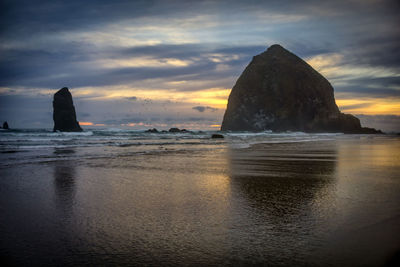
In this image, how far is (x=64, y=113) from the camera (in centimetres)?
6875

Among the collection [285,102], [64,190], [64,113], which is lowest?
[64,190]

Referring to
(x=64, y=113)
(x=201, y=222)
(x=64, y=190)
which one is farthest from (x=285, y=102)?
(x=201, y=222)

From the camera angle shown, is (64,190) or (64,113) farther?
(64,113)

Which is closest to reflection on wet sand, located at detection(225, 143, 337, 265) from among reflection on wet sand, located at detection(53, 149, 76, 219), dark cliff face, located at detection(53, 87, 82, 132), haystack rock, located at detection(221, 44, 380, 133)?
reflection on wet sand, located at detection(53, 149, 76, 219)

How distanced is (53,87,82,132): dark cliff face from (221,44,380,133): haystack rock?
58.0m

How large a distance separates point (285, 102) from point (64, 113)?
73.4 meters

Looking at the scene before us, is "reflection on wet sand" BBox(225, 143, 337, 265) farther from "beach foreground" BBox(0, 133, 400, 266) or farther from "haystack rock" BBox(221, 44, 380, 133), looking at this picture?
"haystack rock" BBox(221, 44, 380, 133)

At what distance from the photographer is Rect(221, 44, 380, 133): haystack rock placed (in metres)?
102

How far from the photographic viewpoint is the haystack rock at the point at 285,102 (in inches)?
3996

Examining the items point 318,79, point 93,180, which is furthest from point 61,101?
point 318,79

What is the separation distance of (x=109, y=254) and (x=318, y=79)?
4647 inches

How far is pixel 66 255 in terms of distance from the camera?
278 cm

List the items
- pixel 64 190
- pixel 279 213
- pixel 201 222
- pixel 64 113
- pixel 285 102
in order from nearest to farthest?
pixel 201 222 → pixel 279 213 → pixel 64 190 → pixel 64 113 → pixel 285 102

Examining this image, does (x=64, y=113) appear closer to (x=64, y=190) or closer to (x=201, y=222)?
(x=64, y=190)
